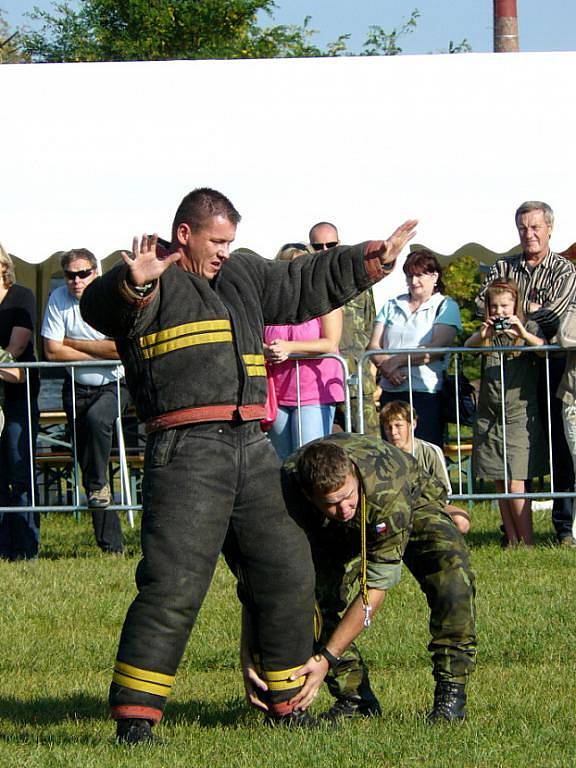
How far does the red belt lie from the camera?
5152mm

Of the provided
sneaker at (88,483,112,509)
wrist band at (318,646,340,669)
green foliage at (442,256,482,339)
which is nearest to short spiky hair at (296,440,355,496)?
wrist band at (318,646,340,669)

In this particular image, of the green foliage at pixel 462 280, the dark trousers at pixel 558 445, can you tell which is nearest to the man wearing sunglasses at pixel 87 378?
the dark trousers at pixel 558 445

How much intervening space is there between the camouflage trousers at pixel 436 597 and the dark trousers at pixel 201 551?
1.27 feet

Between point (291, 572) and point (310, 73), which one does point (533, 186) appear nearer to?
point (310, 73)

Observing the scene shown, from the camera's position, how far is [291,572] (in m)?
5.28

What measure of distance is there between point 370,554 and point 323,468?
→ 51cm

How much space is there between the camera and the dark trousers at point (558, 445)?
30.7 feet

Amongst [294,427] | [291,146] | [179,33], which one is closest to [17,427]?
[294,427]

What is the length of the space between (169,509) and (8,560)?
4.92m

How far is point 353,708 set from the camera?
5.73 meters

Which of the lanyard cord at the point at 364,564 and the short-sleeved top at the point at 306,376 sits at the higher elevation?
the short-sleeved top at the point at 306,376

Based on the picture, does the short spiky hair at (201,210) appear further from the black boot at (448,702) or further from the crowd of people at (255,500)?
the black boot at (448,702)

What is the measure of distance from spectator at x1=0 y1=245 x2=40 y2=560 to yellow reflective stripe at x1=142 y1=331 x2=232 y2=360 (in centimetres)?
464

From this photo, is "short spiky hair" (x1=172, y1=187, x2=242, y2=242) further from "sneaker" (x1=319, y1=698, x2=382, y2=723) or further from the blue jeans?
the blue jeans
